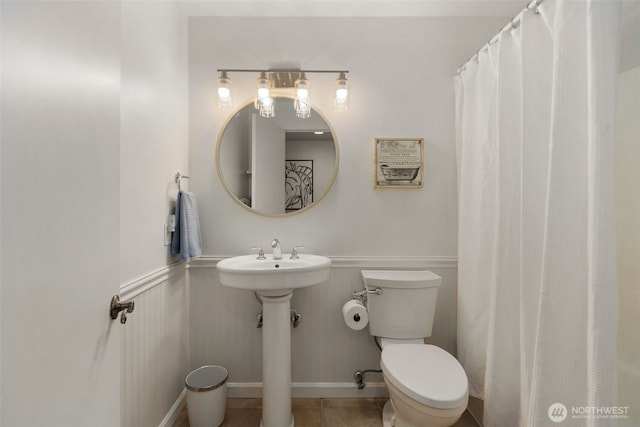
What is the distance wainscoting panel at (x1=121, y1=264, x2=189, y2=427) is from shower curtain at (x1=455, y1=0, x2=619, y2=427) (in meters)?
1.55

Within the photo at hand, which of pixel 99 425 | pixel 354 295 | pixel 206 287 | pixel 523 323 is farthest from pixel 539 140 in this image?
pixel 206 287

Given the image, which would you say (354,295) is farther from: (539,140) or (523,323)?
(539,140)

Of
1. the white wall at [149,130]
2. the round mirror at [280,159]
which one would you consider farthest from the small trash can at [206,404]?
the round mirror at [280,159]

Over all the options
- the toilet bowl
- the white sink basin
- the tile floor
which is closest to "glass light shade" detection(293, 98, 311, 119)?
the white sink basin

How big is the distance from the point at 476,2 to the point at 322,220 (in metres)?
1.61

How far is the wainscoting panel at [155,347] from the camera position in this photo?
118 cm

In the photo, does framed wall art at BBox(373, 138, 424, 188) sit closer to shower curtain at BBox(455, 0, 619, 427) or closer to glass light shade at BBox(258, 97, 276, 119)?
shower curtain at BBox(455, 0, 619, 427)

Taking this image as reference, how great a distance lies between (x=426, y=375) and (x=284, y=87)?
1.73m

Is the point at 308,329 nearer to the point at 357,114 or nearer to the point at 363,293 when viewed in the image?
the point at 363,293

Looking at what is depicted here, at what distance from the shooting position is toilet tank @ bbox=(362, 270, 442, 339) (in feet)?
5.14

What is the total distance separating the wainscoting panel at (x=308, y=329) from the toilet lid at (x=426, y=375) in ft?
1.50

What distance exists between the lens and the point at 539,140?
3.72 feet

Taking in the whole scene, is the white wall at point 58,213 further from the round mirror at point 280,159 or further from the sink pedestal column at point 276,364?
the round mirror at point 280,159

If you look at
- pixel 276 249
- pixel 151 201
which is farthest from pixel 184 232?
pixel 276 249
